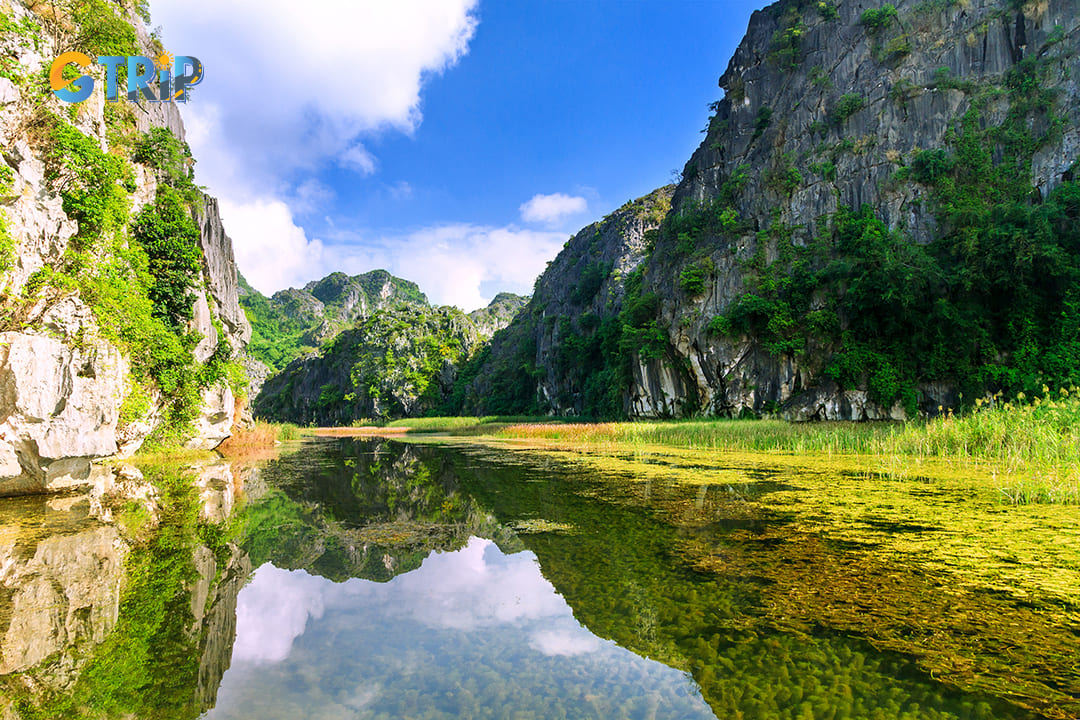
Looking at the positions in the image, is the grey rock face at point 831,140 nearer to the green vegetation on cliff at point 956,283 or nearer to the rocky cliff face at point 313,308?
the green vegetation on cliff at point 956,283

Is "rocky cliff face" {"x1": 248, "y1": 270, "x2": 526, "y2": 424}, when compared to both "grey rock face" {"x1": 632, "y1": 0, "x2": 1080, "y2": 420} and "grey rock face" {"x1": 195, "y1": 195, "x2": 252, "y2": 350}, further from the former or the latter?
"grey rock face" {"x1": 195, "y1": 195, "x2": 252, "y2": 350}

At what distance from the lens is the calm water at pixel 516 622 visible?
271cm

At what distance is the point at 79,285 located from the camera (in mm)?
10953

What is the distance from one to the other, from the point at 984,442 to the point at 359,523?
13.7 meters

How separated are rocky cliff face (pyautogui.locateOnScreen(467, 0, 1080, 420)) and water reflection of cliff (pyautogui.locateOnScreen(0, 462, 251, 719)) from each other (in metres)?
28.0

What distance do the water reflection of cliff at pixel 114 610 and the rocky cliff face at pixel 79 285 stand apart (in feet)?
6.09

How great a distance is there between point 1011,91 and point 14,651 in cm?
4002

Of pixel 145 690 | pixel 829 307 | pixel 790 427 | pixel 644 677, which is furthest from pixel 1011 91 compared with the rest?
pixel 145 690

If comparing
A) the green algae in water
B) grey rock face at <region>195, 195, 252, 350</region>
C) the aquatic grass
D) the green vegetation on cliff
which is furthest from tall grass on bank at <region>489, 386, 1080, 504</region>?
grey rock face at <region>195, 195, 252, 350</region>

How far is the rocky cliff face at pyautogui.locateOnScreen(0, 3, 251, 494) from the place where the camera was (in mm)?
8281

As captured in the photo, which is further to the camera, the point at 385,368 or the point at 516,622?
the point at 385,368

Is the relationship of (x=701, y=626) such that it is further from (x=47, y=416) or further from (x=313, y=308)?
(x=313, y=308)

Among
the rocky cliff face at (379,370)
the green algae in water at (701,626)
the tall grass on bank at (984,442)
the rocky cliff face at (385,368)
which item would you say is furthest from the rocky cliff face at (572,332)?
the green algae in water at (701,626)

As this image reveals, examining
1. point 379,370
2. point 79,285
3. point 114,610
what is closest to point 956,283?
point 114,610
